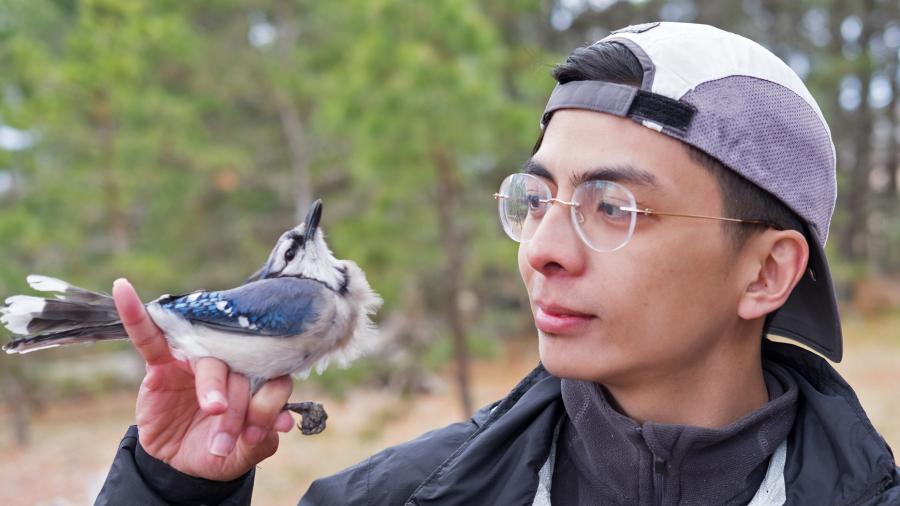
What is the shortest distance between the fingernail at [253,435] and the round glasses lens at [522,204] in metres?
0.71

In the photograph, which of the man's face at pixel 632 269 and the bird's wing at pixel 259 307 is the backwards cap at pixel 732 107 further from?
the bird's wing at pixel 259 307

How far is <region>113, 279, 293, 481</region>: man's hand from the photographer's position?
1.58 metres

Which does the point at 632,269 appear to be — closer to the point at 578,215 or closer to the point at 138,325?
the point at 578,215

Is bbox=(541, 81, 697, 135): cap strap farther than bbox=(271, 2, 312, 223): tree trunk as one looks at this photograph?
No

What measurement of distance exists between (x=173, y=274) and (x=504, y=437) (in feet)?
32.3

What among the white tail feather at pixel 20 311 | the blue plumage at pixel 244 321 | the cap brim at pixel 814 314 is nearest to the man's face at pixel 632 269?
the cap brim at pixel 814 314

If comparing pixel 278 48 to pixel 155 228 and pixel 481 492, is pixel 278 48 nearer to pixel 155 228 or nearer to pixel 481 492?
pixel 155 228

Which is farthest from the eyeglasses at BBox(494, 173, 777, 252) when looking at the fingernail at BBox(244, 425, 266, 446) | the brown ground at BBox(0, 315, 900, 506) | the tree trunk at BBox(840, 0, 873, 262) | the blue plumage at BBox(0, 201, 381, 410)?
the tree trunk at BBox(840, 0, 873, 262)

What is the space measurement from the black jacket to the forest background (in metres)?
1.30

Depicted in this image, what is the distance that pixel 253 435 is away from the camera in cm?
159

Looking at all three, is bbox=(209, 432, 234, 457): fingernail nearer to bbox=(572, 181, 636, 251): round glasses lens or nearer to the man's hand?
the man's hand

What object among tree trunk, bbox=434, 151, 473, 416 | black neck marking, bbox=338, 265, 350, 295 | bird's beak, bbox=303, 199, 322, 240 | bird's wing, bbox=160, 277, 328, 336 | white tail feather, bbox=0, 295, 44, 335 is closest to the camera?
white tail feather, bbox=0, 295, 44, 335

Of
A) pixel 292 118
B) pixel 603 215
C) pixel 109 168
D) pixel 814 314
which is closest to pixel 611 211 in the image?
pixel 603 215

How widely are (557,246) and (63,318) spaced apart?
1.20 m
